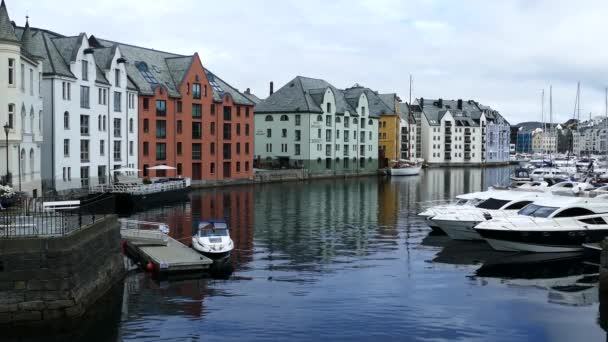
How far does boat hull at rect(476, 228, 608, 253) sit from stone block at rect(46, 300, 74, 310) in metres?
25.1

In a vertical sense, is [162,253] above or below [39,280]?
below

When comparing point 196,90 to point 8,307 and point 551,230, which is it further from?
point 8,307

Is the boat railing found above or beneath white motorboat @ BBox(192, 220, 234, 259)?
above

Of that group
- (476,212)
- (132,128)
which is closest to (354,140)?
(132,128)

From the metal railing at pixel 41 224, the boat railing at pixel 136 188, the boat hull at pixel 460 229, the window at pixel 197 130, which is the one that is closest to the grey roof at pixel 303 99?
the window at pixel 197 130

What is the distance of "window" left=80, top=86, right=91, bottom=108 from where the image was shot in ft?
242

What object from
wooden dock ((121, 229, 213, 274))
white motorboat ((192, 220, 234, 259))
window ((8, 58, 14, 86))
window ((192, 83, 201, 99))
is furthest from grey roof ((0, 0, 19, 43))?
window ((192, 83, 201, 99))

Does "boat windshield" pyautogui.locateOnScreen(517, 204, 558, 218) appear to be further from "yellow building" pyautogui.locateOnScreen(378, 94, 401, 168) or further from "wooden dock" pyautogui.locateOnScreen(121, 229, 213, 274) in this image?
"yellow building" pyautogui.locateOnScreen(378, 94, 401, 168)

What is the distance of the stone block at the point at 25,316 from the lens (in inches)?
918

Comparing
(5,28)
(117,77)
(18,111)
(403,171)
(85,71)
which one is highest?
(117,77)

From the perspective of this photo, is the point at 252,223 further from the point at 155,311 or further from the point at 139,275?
the point at 155,311

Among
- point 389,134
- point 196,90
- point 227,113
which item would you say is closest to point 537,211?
point 196,90

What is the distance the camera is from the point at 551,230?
3944 centimetres

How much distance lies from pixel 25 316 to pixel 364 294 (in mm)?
14388
